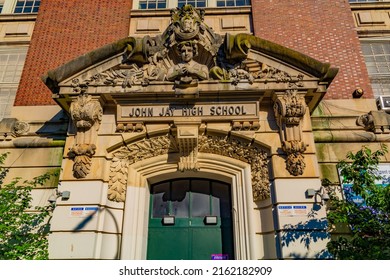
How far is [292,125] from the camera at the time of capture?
7094mm

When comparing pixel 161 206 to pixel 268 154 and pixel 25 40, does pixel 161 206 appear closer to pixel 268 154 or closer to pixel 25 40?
pixel 268 154

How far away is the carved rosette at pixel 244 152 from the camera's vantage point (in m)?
7.03

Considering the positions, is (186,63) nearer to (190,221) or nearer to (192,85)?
(192,85)

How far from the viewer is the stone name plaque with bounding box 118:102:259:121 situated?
736 centimetres

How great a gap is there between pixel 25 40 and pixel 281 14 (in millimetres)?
9595

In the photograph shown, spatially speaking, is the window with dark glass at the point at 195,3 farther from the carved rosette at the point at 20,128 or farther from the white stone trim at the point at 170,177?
the carved rosette at the point at 20,128

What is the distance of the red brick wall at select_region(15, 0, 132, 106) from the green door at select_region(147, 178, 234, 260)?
535cm

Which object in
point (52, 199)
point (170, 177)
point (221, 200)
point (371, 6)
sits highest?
point (371, 6)

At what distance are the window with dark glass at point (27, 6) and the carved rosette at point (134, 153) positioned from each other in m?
8.49

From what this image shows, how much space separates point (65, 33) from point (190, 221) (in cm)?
822

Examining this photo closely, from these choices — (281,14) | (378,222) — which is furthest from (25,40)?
(378,222)

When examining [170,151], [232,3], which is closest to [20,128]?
[170,151]

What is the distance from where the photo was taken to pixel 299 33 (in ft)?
33.7

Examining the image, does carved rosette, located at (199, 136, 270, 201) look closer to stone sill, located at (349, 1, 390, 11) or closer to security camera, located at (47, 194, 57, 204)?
security camera, located at (47, 194, 57, 204)
